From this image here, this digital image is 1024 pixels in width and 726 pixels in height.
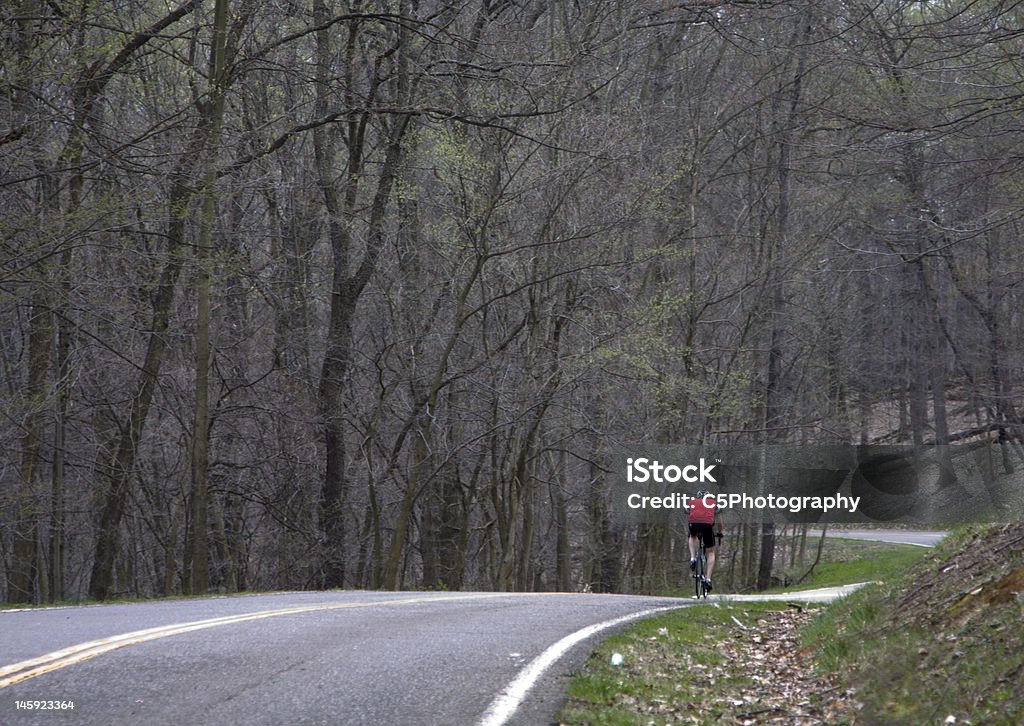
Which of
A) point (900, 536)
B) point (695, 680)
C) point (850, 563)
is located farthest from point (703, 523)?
point (900, 536)

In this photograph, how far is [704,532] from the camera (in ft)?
50.8

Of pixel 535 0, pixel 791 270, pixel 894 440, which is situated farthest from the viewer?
pixel 894 440

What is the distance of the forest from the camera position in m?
17.2

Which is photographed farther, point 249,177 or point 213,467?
point 213,467

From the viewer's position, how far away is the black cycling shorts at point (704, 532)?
1546 centimetres

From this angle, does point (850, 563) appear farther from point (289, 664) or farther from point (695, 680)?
point (289, 664)

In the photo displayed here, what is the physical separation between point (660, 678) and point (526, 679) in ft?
5.01

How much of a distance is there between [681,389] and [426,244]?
6.92m

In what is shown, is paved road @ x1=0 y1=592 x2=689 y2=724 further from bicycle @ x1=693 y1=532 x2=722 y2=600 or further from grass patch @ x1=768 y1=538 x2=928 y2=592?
grass patch @ x1=768 y1=538 x2=928 y2=592

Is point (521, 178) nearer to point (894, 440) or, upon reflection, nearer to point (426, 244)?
point (426, 244)

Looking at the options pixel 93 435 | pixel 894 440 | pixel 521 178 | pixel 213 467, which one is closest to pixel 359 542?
pixel 213 467

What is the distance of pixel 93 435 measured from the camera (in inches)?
968

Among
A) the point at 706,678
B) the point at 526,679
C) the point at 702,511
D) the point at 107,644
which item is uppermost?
the point at 702,511

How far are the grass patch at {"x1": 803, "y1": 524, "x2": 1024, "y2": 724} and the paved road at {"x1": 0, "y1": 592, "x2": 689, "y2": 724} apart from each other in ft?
7.00
